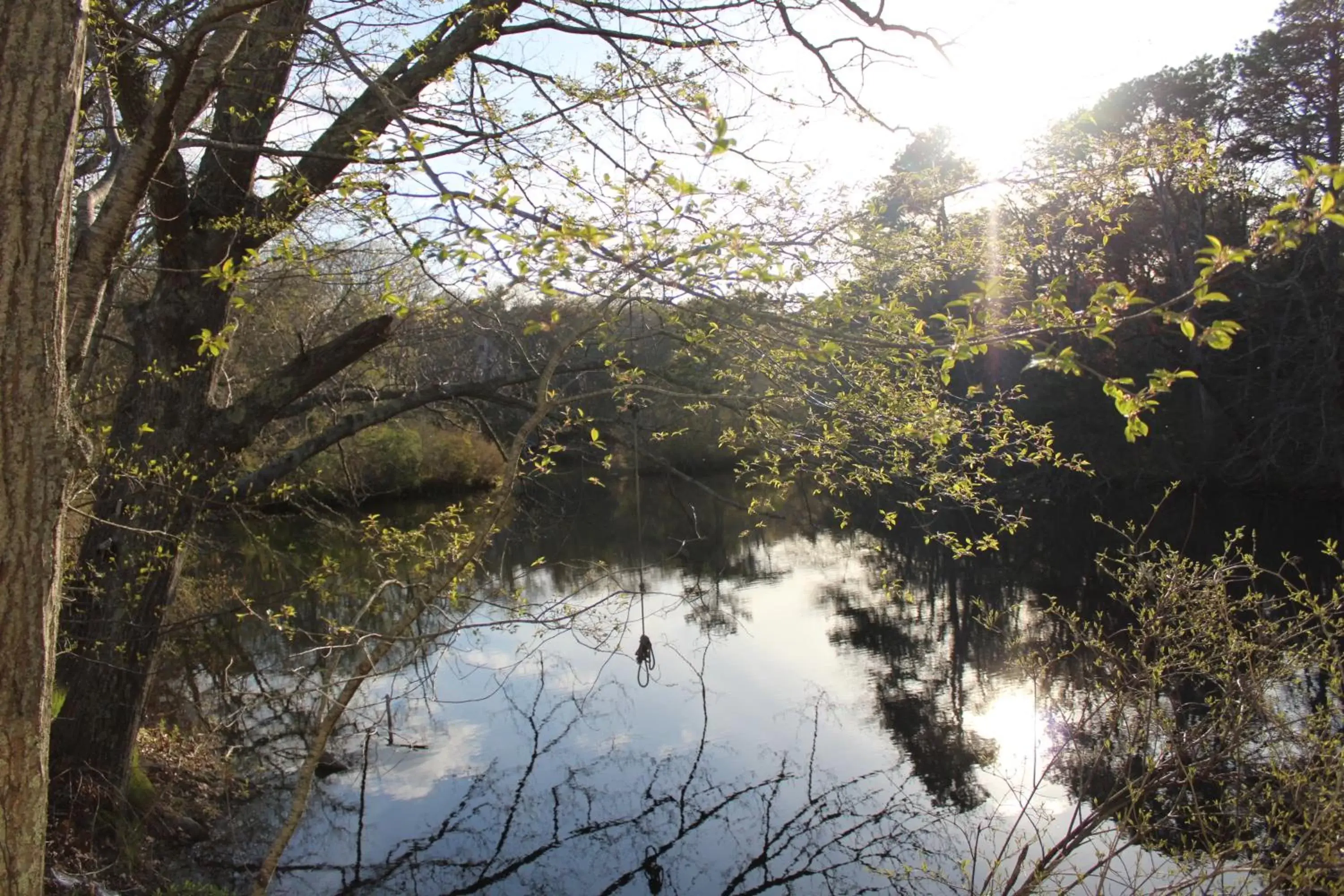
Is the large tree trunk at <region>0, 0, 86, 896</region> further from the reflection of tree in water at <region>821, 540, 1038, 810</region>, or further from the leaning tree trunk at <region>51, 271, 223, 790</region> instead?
the reflection of tree in water at <region>821, 540, 1038, 810</region>

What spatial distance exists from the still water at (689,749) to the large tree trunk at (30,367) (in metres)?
1.08

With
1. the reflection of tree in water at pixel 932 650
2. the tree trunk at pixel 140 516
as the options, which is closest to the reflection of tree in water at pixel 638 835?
the reflection of tree in water at pixel 932 650

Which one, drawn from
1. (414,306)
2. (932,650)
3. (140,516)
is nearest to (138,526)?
(140,516)

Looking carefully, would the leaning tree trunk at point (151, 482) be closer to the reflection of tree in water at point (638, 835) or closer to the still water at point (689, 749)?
the still water at point (689, 749)

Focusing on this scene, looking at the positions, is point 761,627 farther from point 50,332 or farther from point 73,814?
point 50,332

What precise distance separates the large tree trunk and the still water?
3.56 feet

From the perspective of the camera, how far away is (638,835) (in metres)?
7.04

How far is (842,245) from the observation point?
4016 millimetres

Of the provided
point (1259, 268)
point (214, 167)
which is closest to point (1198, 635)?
point (214, 167)

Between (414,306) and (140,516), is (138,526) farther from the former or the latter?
(414,306)

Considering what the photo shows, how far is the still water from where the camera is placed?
6344mm

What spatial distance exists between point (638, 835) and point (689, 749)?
1547 millimetres

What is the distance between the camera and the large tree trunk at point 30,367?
2.32 meters

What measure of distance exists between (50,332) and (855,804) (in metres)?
6.45
